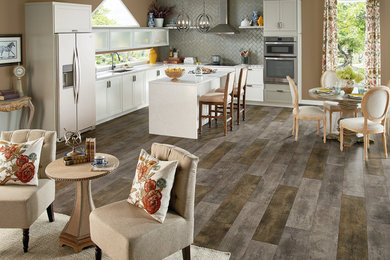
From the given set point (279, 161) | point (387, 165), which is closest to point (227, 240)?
point (279, 161)

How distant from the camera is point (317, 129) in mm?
7531

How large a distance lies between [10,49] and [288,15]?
5.52 m

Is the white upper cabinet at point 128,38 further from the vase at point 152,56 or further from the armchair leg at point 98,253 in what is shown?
the armchair leg at point 98,253

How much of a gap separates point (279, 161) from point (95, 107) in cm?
337

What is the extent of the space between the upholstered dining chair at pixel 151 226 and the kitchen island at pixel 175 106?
3674mm

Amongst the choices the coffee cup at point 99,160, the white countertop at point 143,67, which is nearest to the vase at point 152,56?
the white countertop at point 143,67

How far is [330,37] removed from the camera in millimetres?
9383

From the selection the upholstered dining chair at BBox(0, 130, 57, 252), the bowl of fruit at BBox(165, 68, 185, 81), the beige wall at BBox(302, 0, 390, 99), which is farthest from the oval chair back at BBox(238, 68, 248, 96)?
the upholstered dining chair at BBox(0, 130, 57, 252)

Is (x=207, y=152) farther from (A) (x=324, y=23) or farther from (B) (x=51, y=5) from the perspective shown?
(A) (x=324, y=23)

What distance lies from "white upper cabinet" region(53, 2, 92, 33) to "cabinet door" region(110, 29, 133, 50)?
1686mm

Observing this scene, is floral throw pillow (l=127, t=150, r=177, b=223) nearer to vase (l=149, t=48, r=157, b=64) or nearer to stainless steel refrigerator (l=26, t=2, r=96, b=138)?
stainless steel refrigerator (l=26, t=2, r=96, b=138)

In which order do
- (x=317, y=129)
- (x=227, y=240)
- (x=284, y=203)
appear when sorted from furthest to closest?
(x=317, y=129)
(x=284, y=203)
(x=227, y=240)

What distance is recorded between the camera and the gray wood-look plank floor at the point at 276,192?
12.0 ft

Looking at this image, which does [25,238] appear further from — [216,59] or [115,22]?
[216,59]
